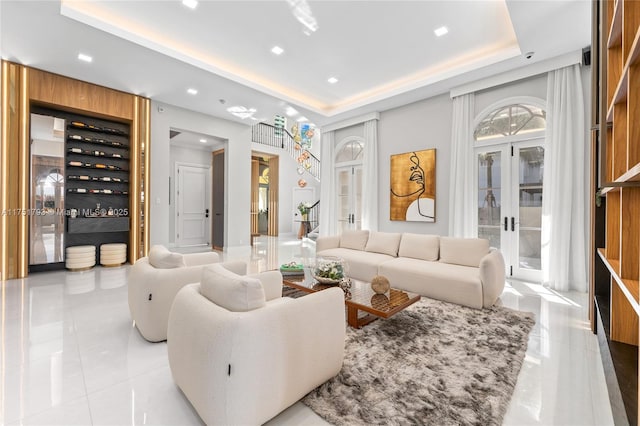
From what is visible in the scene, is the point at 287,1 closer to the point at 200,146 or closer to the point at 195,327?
the point at 195,327

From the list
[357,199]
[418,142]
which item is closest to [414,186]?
[418,142]

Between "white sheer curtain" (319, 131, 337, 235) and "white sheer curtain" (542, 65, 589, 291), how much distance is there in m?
4.47

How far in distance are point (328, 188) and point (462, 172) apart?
3.39m

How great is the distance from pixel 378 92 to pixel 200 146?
5575mm

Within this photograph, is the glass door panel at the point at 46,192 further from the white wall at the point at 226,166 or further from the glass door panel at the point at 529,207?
the glass door panel at the point at 529,207

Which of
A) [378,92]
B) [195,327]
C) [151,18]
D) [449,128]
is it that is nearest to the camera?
Answer: [195,327]

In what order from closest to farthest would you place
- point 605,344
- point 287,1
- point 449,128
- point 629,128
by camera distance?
point 629,128, point 605,344, point 287,1, point 449,128

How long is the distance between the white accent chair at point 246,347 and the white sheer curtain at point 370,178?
475 cm

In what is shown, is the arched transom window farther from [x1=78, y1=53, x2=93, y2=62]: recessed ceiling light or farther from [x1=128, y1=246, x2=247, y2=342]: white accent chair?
[x1=78, y1=53, x2=93, y2=62]: recessed ceiling light

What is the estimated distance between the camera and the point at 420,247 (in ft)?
14.0

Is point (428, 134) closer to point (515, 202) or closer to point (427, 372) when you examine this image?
point (515, 202)

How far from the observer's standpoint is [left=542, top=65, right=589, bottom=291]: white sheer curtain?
398 centimetres

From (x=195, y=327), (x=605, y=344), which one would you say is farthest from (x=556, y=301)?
(x=195, y=327)

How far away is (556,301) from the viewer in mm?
3596
